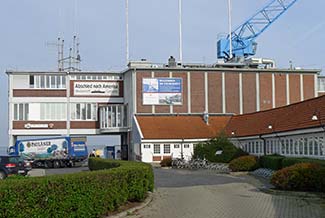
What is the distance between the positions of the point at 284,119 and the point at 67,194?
96.7 feet

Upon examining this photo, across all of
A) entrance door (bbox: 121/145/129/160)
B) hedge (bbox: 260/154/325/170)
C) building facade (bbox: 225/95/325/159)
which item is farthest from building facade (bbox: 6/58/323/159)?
hedge (bbox: 260/154/325/170)

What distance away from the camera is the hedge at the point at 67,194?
36.3 feet

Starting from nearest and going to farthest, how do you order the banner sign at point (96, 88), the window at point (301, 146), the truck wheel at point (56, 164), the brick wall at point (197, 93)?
1. the window at point (301, 146)
2. the truck wheel at point (56, 164)
3. the brick wall at point (197, 93)
4. the banner sign at point (96, 88)

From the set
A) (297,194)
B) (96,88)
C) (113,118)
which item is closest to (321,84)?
(113,118)

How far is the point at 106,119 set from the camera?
67125 mm

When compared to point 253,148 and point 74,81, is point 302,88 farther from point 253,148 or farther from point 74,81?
point 74,81

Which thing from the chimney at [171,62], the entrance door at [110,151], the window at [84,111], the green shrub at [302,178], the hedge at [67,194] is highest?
the chimney at [171,62]

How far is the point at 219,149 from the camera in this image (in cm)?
4688

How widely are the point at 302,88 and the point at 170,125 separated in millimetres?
19284

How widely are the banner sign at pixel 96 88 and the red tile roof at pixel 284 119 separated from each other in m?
18.2

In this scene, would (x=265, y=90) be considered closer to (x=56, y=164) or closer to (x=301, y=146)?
(x=56, y=164)

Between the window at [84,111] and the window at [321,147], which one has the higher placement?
the window at [84,111]

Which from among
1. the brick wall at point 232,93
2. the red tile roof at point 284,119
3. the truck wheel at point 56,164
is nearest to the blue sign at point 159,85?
the brick wall at point 232,93

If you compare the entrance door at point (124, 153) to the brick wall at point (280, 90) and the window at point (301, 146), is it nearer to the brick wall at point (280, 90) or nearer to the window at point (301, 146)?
the brick wall at point (280, 90)
